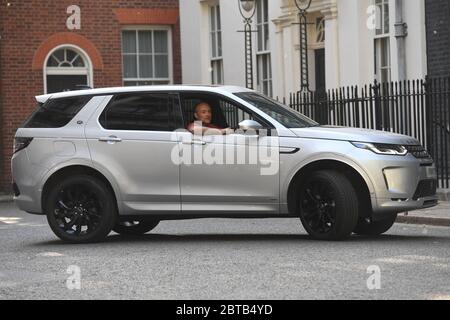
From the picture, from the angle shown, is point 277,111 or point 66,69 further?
point 66,69

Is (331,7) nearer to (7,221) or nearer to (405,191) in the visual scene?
(7,221)

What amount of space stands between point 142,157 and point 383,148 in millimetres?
2647

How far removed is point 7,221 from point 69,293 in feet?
29.1

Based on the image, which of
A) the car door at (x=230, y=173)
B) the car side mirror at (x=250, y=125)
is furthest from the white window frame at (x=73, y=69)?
the car side mirror at (x=250, y=125)

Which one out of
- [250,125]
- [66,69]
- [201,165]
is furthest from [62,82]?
[250,125]

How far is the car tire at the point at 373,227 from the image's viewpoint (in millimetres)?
12023

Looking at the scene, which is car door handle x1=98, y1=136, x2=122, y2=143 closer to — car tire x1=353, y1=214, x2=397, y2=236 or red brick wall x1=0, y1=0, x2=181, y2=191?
car tire x1=353, y1=214, x2=397, y2=236

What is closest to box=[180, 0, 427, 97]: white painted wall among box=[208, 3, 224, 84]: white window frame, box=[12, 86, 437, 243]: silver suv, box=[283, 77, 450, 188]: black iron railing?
box=[208, 3, 224, 84]: white window frame

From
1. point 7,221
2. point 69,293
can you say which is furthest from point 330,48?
point 69,293

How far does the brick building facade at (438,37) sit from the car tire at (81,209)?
8.27 meters

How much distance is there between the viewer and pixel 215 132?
11.5 meters

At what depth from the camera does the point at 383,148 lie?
1102 cm

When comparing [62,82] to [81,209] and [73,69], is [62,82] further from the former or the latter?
[81,209]

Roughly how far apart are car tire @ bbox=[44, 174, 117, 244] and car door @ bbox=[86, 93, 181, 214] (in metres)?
0.19
